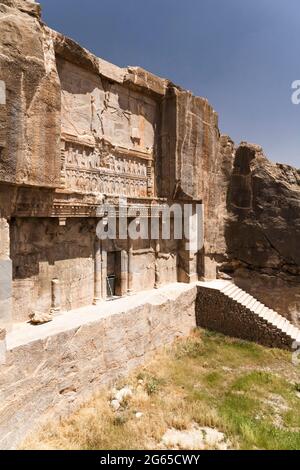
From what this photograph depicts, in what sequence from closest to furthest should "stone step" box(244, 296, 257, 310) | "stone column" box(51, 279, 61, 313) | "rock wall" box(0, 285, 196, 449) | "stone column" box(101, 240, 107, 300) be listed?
1. "rock wall" box(0, 285, 196, 449)
2. "stone column" box(51, 279, 61, 313)
3. "stone column" box(101, 240, 107, 300)
4. "stone step" box(244, 296, 257, 310)

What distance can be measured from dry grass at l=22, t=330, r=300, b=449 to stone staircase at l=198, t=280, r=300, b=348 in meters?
0.55

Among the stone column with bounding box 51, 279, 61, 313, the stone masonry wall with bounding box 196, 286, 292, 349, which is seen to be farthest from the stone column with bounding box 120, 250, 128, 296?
the stone masonry wall with bounding box 196, 286, 292, 349

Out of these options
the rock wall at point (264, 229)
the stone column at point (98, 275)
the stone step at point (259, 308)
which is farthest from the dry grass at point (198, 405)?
the rock wall at point (264, 229)

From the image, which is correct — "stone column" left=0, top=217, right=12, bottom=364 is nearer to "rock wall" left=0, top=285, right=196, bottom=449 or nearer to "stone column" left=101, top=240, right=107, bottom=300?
"rock wall" left=0, top=285, right=196, bottom=449

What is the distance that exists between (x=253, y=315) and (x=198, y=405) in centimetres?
444

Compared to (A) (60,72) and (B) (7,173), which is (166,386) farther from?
(A) (60,72)

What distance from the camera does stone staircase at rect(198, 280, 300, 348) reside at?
973cm

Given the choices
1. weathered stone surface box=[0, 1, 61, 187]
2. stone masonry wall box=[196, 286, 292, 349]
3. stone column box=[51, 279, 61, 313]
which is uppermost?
weathered stone surface box=[0, 1, 61, 187]

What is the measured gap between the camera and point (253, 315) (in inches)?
Result: 397

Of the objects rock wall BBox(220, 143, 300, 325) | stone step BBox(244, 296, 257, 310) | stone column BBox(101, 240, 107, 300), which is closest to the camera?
stone column BBox(101, 240, 107, 300)

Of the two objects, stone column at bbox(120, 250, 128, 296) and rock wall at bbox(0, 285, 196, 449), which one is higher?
stone column at bbox(120, 250, 128, 296)

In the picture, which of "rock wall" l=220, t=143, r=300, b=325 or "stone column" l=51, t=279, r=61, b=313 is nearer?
"stone column" l=51, t=279, r=61, b=313

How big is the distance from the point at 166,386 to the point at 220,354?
102 inches

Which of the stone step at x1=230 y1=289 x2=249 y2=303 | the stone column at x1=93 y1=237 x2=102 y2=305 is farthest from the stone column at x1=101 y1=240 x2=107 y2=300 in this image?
the stone step at x1=230 y1=289 x2=249 y2=303
